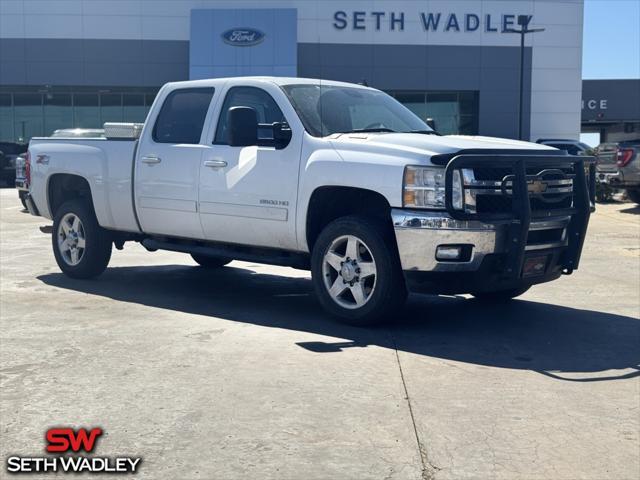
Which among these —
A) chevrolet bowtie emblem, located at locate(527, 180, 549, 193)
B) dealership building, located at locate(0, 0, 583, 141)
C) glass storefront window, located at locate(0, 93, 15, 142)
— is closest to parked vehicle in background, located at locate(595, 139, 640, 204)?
chevrolet bowtie emblem, located at locate(527, 180, 549, 193)

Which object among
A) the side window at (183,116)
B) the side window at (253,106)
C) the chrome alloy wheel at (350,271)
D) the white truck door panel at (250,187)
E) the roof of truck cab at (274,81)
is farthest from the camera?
the side window at (183,116)

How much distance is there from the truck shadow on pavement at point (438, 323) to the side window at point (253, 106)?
152 centimetres

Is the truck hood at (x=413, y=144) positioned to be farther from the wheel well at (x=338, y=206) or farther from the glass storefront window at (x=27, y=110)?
the glass storefront window at (x=27, y=110)

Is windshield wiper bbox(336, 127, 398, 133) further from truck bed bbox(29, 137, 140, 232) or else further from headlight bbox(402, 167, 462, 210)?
truck bed bbox(29, 137, 140, 232)

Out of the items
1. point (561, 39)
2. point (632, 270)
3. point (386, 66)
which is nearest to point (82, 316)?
point (632, 270)

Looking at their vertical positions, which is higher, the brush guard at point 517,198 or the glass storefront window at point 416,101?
the glass storefront window at point 416,101

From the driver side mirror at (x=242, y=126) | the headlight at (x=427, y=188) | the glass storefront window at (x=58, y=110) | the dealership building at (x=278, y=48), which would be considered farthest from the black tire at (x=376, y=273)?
the glass storefront window at (x=58, y=110)

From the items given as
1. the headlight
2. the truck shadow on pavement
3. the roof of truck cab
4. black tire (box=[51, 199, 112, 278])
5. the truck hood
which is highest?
the roof of truck cab

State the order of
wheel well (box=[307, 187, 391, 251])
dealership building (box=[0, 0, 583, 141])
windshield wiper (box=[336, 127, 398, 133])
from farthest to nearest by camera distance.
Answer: dealership building (box=[0, 0, 583, 141])
windshield wiper (box=[336, 127, 398, 133])
wheel well (box=[307, 187, 391, 251])

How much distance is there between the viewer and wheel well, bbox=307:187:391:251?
22.6ft

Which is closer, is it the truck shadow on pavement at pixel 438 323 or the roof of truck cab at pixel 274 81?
the truck shadow on pavement at pixel 438 323

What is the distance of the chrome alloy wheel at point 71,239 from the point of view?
30.0 feet

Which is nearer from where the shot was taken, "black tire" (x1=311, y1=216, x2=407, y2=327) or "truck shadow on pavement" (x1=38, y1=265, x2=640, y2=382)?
"truck shadow on pavement" (x1=38, y1=265, x2=640, y2=382)

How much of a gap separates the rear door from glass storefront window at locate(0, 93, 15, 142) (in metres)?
41.6
